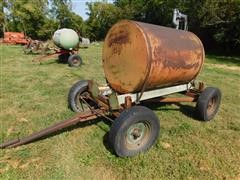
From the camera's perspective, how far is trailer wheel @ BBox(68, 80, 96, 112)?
5.68 metres

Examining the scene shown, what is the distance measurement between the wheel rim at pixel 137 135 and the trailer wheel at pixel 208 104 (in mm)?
1718

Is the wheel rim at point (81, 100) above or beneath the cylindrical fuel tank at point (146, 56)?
beneath

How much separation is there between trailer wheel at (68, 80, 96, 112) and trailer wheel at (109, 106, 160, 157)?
1462 mm

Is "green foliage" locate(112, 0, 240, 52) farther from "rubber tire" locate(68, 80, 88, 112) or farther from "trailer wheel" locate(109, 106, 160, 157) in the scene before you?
"trailer wheel" locate(109, 106, 160, 157)

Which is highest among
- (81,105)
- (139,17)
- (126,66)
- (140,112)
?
(139,17)

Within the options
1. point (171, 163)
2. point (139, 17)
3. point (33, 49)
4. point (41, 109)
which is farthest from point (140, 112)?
point (139, 17)

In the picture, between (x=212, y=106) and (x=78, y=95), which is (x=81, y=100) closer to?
(x=78, y=95)

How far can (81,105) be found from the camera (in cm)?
602

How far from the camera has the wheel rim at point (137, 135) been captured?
4.36m

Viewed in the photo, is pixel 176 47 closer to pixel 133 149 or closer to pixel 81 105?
pixel 133 149

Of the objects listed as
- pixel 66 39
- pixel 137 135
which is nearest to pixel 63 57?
pixel 66 39

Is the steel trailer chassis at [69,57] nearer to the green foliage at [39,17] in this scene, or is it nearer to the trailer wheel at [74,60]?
the trailer wheel at [74,60]

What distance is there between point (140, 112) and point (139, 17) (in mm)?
30946

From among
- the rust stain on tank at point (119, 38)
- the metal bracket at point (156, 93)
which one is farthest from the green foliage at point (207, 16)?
the rust stain on tank at point (119, 38)
